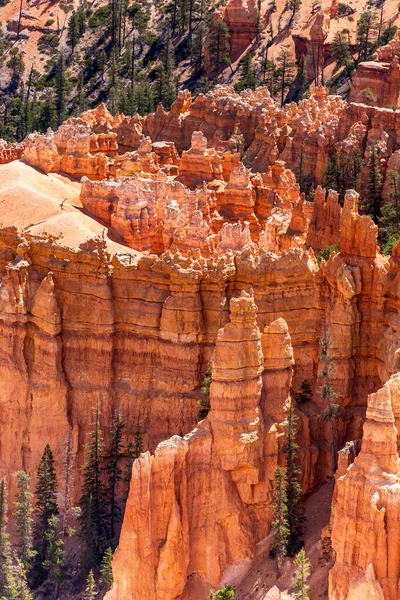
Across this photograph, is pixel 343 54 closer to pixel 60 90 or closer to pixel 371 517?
pixel 60 90

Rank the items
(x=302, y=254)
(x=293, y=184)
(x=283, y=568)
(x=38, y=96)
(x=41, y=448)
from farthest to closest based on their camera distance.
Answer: (x=38, y=96) < (x=293, y=184) < (x=41, y=448) < (x=302, y=254) < (x=283, y=568)

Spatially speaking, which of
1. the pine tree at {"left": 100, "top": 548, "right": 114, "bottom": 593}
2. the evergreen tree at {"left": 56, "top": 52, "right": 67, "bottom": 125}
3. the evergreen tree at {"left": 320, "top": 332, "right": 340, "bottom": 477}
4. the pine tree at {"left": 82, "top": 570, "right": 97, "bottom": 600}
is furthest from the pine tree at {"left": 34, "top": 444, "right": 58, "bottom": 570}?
the evergreen tree at {"left": 56, "top": 52, "right": 67, "bottom": 125}

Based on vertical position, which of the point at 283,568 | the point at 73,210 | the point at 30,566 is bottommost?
the point at 30,566

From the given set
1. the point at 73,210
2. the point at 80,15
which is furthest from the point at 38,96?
the point at 73,210

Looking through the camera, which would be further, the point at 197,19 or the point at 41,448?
the point at 197,19


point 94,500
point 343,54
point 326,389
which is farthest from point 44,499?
point 343,54

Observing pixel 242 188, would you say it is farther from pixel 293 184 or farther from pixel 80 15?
pixel 80 15
